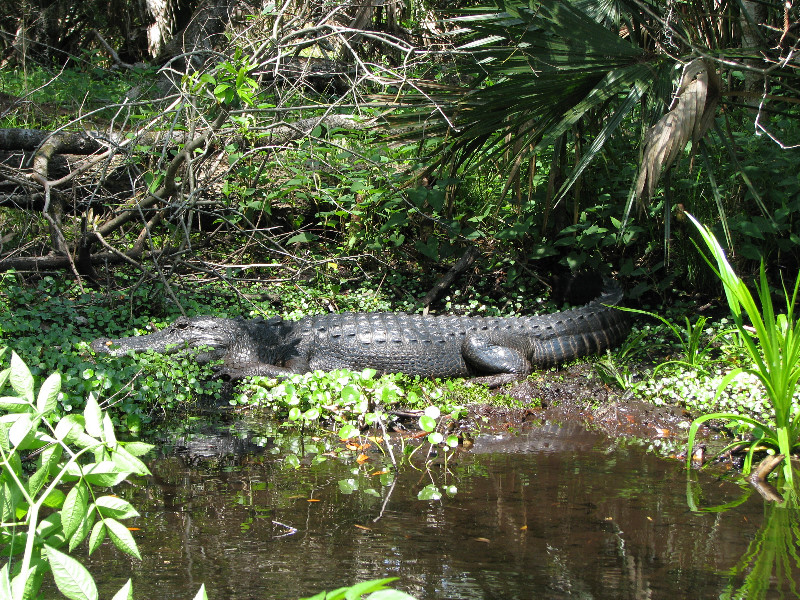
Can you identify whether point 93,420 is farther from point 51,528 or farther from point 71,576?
point 71,576

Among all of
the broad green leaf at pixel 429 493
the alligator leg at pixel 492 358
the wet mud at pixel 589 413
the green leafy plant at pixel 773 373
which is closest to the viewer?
the broad green leaf at pixel 429 493

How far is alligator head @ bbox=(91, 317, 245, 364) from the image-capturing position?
4.93 metres

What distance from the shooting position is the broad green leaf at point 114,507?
118 cm

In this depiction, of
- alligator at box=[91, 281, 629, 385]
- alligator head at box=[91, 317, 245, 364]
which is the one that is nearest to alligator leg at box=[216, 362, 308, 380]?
alligator at box=[91, 281, 629, 385]

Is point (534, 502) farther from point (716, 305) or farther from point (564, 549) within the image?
point (716, 305)

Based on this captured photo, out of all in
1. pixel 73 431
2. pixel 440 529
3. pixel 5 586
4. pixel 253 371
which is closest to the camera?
pixel 5 586

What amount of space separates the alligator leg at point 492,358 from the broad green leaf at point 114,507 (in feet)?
13.6

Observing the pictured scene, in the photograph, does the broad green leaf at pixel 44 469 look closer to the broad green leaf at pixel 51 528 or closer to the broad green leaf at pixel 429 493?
the broad green leaf at pixel 51 528

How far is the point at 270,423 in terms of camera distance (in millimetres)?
4211

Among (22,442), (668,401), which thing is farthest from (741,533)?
(22,442)

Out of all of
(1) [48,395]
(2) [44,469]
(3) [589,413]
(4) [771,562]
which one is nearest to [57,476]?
(2) [44,469]

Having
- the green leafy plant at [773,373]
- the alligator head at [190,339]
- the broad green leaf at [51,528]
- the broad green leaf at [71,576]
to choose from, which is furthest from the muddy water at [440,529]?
the alligator head at [190,339]

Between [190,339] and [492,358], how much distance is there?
2.28m

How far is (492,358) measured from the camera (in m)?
5.21
